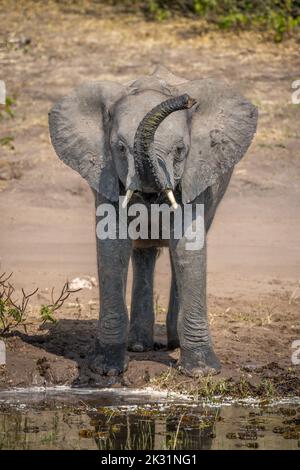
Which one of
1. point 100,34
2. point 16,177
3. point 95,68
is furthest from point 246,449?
point 100,34

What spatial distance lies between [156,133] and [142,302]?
1653mm

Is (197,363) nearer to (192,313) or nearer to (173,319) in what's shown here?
(192,313)

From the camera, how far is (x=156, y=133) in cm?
693

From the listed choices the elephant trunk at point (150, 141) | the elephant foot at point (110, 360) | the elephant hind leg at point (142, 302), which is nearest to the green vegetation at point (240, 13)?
the elephant hind leg at point (142, 302)

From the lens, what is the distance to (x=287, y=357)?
826 cm

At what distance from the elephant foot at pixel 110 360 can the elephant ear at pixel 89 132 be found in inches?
37.1

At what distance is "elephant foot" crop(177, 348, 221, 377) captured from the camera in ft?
25.0

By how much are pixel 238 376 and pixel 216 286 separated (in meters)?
2.68

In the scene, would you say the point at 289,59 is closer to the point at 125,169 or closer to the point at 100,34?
the point at 100,34

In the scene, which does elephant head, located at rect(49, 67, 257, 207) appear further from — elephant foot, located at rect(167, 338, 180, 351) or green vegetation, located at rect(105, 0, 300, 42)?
green vegetation, located at rect(105, 0, 300, 42)

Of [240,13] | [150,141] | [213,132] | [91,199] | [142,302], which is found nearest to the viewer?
[150,141]

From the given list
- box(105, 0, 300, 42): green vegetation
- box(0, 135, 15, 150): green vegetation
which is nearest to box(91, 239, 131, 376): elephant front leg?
box(0, 135, 15, 150): green vegetation

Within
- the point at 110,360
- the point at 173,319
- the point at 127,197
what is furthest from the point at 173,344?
the point at 127,197

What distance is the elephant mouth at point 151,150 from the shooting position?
6641mm
